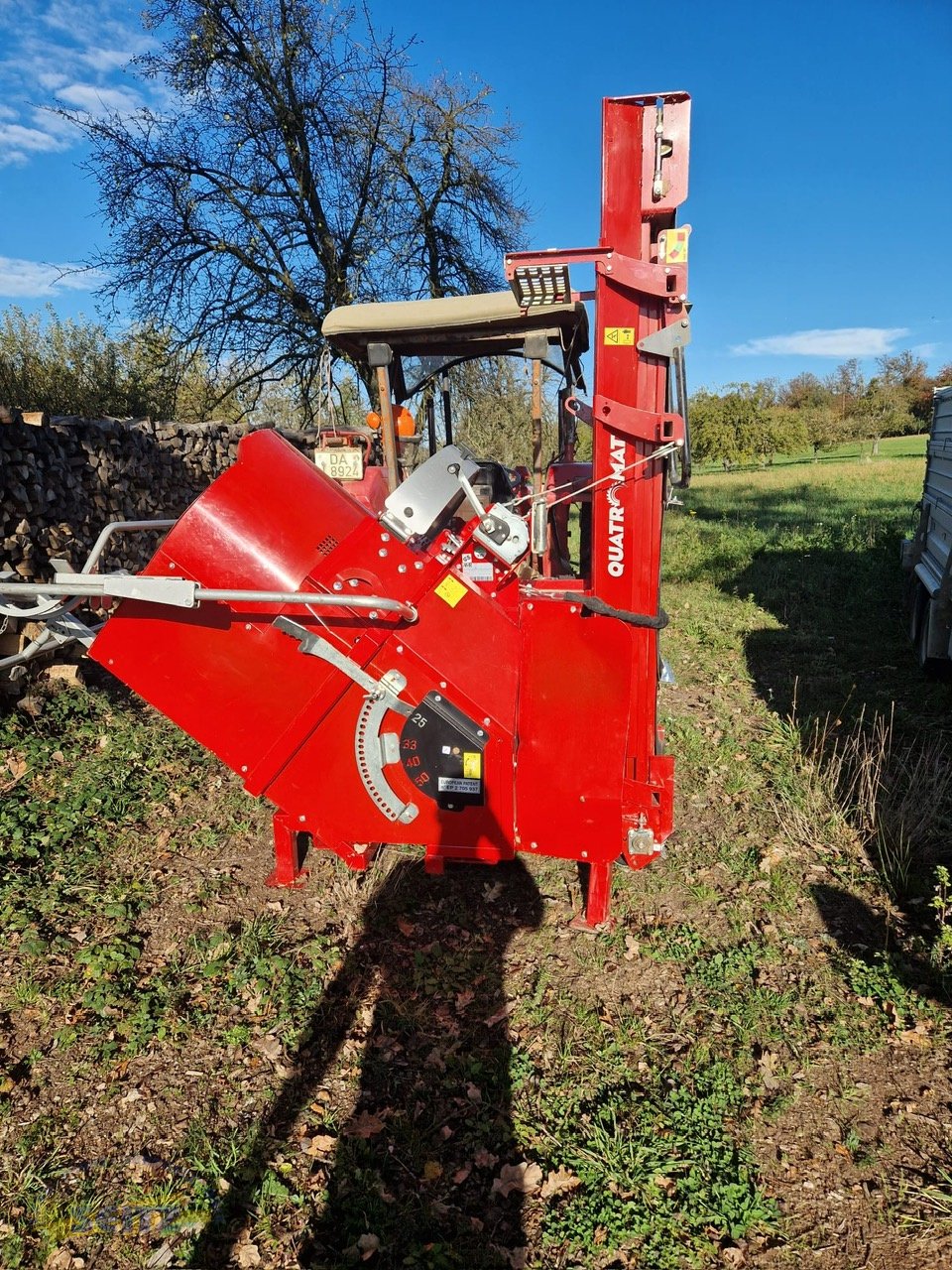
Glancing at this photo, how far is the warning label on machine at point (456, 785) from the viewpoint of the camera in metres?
3.07

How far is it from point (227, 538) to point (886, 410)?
5618 cm

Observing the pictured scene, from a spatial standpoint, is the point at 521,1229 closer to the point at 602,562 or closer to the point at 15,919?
the point at 602,562

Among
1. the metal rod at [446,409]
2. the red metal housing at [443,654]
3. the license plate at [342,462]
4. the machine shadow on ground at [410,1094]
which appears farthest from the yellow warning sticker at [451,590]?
the license plate at [342,462]

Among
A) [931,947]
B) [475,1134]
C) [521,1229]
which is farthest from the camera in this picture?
[931,947]

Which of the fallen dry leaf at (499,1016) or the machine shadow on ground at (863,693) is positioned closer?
the fallen dry leaf at (499,1016)

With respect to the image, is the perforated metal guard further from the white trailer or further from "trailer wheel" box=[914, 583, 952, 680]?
"trailer wheel" box=[914, 583, 952, 680]

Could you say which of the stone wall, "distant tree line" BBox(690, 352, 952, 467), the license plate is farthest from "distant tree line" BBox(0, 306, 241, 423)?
"distant tree line" BBox(690, 352, 952, 467)

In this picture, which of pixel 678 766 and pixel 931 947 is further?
pixel 678 766

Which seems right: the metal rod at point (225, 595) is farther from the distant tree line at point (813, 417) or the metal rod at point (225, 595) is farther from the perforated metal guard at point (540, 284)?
the distant tree line at point (813, 417)

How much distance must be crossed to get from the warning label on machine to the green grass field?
0.82m

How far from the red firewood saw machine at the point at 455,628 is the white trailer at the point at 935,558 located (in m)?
3.69

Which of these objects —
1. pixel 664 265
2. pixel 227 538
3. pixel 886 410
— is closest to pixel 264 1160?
pixel 227 538

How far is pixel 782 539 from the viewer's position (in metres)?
12.4

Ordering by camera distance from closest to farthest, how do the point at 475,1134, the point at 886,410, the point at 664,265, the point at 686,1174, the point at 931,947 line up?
the point at 686,1174
the point at 475,1134
the point at 664,265
the point at 931,947
the point at 886,410
